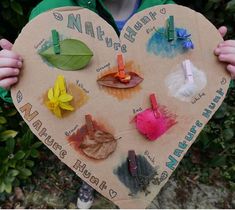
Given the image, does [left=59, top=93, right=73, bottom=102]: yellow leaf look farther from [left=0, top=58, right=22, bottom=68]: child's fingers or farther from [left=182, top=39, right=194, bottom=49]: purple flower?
[left=182, top=39, right=194, bottom=49]: purple flower

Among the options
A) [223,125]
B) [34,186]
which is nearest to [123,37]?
[223,125]

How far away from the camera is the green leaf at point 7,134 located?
76.0 inches

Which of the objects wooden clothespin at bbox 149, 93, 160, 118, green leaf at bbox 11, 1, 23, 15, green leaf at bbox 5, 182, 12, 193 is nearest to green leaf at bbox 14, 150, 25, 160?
green leaf at bbox 5, 182, 12, 193

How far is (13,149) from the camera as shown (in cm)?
194

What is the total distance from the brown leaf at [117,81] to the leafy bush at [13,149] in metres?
0.74

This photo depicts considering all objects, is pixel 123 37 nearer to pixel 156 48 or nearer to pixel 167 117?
pixel 156 48

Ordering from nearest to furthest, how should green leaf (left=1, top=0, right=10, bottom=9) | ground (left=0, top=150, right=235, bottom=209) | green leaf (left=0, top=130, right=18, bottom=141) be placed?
1. green leaf (left=1, top=0, right=10, bottom=9)
2. green leaf (left=0, top=130, right=18, bottom=141)
3. ground (left=0, top=150, right=235, bottom=209)

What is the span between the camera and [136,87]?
134cm

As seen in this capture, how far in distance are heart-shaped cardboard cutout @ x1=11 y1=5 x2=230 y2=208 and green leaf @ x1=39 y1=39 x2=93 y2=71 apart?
0.02 meters

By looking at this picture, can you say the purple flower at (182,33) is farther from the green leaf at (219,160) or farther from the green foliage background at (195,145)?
the green leaf at (219,160)

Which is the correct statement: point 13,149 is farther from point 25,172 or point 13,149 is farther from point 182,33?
point 182,33

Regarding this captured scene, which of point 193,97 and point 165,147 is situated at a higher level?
point 193,97

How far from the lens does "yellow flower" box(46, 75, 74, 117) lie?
4.07 feet

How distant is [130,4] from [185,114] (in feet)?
1.52
